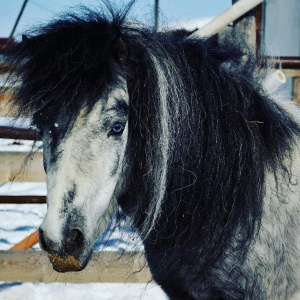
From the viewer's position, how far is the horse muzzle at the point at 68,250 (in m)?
1.48

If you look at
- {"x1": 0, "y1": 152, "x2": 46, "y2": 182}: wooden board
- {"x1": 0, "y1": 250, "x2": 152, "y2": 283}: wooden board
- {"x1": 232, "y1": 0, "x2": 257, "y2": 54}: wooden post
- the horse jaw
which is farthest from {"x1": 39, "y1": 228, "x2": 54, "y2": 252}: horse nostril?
{"x1": 232, "y1": 0, "x2": 257, "y2": 54}: wooden post

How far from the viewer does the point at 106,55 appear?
1.62m

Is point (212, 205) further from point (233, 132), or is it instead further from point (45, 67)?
point (45, 67)

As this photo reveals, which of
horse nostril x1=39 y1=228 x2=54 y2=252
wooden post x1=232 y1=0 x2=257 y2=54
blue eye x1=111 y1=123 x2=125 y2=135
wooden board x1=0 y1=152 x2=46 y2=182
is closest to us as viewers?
horse nostril x1=39 y1=228 x2=54 y2=252

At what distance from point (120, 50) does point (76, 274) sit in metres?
1.78

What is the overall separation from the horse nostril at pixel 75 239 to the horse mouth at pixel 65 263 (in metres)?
0.05

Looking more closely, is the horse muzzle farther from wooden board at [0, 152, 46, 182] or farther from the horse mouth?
wooden board at [0, 152, 46, 182]

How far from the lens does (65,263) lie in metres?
1.56

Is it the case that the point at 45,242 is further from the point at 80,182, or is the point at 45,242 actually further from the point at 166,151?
the point at 166,151

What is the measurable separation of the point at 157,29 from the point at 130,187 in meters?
0.63

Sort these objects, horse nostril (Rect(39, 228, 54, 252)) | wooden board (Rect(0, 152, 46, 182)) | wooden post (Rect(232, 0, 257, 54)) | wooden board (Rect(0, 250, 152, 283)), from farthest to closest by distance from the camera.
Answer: wooden post (Rect(232, 0, 257, 54)) → wooden board (Rect(0, 152, 46, 182)) → wooden board (Rect(0, 250, 152, 283)) → horse nostril (Rect(39, 228, 54, 252))

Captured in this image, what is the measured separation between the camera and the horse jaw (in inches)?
58.1

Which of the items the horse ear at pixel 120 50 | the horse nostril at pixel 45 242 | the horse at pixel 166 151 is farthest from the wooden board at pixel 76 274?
the horse ear at pixel 120 50

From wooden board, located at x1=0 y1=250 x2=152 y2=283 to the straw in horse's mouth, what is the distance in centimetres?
→ 142
